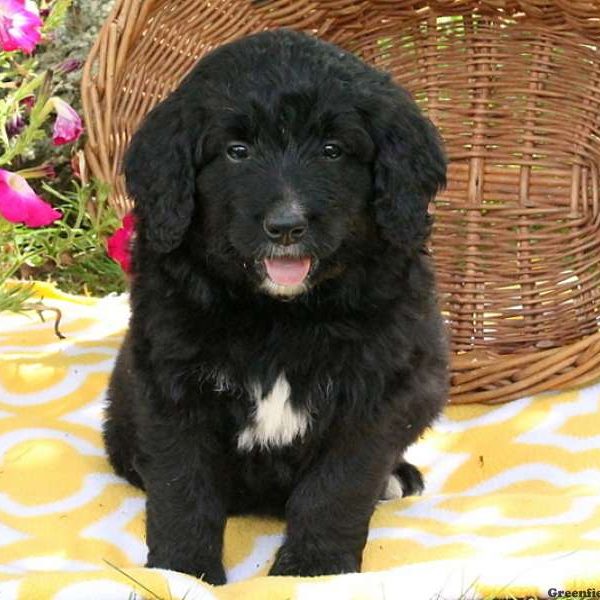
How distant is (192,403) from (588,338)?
1920mm

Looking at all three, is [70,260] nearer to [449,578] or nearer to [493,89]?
[493,89]

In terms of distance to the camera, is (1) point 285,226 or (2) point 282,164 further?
(2) point 282,164

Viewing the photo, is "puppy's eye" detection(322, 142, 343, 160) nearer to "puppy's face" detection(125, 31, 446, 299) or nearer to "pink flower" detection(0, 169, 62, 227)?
"puppy's face" detection(125, 31, 446, 299)

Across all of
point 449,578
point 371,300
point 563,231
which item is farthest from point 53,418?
point 563,231

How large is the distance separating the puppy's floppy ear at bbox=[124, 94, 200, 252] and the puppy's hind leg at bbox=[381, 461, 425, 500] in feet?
3.94

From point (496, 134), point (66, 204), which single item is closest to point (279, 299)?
point (496, 134)

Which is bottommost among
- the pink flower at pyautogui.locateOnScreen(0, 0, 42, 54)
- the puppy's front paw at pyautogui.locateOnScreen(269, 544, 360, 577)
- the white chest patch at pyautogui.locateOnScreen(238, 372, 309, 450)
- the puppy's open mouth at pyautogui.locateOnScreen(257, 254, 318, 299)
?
the puppy's front paw at pyautogui.locateOnScreen(269, 544, 360, 577)

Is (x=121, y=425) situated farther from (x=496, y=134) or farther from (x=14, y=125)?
(x=496, y=134)

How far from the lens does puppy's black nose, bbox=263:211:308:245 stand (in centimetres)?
267

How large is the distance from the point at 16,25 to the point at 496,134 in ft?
6.28

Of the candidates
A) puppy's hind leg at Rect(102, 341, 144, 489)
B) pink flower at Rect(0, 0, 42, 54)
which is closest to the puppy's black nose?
puppy's hind leg at Rect(102, 341, 144, 489)

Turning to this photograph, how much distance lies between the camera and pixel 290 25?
4.58 m

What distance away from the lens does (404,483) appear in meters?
3.74

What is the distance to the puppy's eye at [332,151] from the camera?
2.86m
